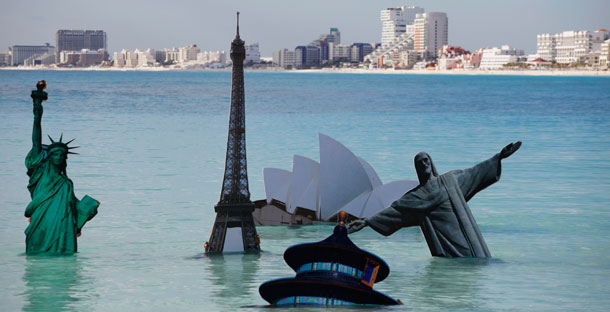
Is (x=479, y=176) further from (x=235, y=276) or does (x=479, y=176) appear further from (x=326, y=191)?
(x=326, y=191)

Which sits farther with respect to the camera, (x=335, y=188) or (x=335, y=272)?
(x=335, y=188)

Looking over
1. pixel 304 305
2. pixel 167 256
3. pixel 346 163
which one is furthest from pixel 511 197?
pixel 304 305

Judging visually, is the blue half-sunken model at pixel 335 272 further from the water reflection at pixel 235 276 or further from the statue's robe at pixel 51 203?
the statue's robe at pixel 51 203

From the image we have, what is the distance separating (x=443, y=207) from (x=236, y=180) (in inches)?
133

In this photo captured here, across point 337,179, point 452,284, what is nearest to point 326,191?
point 337,179

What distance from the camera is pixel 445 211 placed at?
1413cm

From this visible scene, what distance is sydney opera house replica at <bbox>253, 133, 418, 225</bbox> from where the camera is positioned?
2022 centimetres

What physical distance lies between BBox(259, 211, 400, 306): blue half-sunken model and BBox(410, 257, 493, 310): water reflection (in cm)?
354

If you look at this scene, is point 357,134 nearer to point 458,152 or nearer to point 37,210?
point 458,152

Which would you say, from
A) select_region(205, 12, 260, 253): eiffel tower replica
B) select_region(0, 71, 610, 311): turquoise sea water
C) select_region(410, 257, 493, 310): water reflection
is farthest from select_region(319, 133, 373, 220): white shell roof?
select_region(410, 257, 493, 310): water reflection

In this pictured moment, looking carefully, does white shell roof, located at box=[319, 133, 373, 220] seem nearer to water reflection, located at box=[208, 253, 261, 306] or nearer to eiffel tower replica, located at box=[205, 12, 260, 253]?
water reflection, located at box=[208, 253, 261, 306]

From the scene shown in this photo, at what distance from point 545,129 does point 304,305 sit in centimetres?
5026

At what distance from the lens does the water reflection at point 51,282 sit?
1288 centimetres

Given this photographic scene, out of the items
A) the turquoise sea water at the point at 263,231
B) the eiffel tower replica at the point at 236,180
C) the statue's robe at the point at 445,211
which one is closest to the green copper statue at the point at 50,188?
the turquoise sea water at the point at 263,231
